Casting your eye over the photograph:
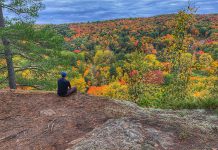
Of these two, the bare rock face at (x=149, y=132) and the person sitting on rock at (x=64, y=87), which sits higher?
the person sitting on rock at (x=64, y=87)

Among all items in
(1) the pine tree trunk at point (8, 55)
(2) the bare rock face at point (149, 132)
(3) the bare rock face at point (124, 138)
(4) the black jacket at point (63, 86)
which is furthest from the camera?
(1) the pine tree trunk at point (8, 55)

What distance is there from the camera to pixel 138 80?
22.0m

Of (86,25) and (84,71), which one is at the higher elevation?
(86,25)

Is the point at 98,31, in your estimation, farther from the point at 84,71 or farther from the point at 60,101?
the point at 60,101

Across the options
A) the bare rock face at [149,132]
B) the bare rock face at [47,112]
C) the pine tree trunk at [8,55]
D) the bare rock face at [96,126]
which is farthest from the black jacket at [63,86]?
the pine tree trunk at [8,55]

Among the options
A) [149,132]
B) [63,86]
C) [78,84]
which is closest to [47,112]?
[63,86]

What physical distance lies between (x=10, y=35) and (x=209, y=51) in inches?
4069

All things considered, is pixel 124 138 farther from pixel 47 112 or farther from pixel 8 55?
pixel 8 55

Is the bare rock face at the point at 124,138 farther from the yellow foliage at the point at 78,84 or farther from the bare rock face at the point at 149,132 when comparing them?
the yellow foliage at the point at 78,84

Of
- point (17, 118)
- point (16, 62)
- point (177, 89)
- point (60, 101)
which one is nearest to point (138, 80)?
point (177, 89)

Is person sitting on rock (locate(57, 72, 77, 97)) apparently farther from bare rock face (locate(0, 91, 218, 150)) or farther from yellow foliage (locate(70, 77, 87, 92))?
yellow foliage (locate(70, 77, 87, 92))

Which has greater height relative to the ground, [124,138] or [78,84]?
[124,138]

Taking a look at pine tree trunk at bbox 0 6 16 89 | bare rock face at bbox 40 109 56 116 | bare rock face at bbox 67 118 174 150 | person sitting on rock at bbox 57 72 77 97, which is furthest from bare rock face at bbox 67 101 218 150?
pine tree trunk at bbox 0 6 16 89

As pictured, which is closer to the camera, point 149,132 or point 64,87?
point 149,132
